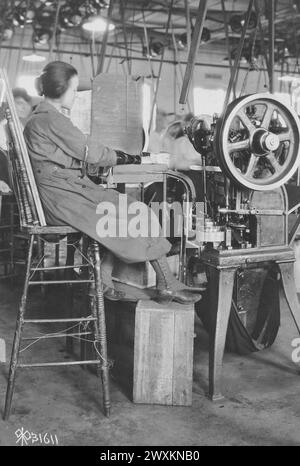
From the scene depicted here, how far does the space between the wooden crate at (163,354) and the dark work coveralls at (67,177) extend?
307 mm

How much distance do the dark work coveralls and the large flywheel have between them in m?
0.55

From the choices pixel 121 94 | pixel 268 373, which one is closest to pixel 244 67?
pixel 121 94

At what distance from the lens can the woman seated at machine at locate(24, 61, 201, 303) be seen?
2.78 meters

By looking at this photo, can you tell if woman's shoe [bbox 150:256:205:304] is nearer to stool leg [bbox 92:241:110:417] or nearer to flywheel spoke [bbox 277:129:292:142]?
stool leg [bbox 92:241:110:417]

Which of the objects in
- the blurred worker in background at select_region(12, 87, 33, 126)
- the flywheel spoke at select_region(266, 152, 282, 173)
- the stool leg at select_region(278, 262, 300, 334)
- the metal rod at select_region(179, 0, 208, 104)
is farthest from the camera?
the blurred worker in background at select_region(12, 87, 33, 126)

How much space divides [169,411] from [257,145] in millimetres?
1374

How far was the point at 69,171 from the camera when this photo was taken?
9.41 feet

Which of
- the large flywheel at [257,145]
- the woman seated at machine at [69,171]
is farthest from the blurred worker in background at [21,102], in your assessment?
the large flywheel at [257,145]

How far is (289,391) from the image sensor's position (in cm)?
303

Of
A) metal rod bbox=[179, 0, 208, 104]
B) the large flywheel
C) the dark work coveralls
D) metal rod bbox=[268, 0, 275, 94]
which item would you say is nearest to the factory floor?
the dark work coveralls

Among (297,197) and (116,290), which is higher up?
(297,197)

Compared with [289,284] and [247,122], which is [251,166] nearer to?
[247,122]
